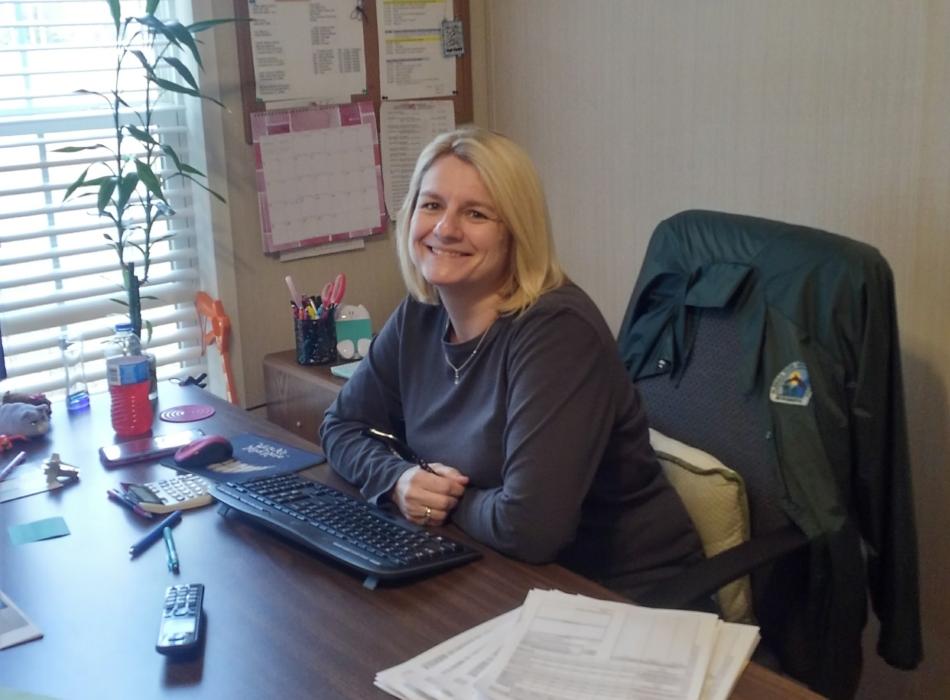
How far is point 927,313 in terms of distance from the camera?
79.3 inches

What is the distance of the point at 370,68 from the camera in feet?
8.96

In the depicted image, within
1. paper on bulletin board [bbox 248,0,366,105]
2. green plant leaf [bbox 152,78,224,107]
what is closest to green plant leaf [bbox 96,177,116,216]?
green plant leaf [bbox 152,78,224,107]

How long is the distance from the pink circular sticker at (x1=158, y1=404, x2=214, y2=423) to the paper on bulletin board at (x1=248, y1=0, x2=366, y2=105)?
81 cm

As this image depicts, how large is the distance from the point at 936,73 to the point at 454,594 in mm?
1284

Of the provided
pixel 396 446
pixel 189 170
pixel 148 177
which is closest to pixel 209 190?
pixel 189 170

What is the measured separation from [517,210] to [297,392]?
98 centimetres

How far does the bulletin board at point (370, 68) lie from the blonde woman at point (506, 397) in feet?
2.89

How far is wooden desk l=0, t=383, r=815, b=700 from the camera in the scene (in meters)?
1.17

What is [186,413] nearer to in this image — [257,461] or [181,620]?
[257,461]

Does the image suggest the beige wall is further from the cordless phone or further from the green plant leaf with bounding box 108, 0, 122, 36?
the cordless phone

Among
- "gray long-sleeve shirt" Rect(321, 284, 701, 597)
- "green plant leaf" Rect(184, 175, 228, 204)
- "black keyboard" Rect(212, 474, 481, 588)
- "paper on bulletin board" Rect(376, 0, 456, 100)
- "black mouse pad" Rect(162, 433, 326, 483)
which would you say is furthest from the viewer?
"paper on bulletin board" Rect(376, 0, 456, 100)

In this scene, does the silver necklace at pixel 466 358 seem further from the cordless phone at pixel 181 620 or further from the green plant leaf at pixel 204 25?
the green plant leaf at pixel 204 25

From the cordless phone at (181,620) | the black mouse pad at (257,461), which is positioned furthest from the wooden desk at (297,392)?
the cordless phone at (181,620)

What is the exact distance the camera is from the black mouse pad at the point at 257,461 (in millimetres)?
1768
